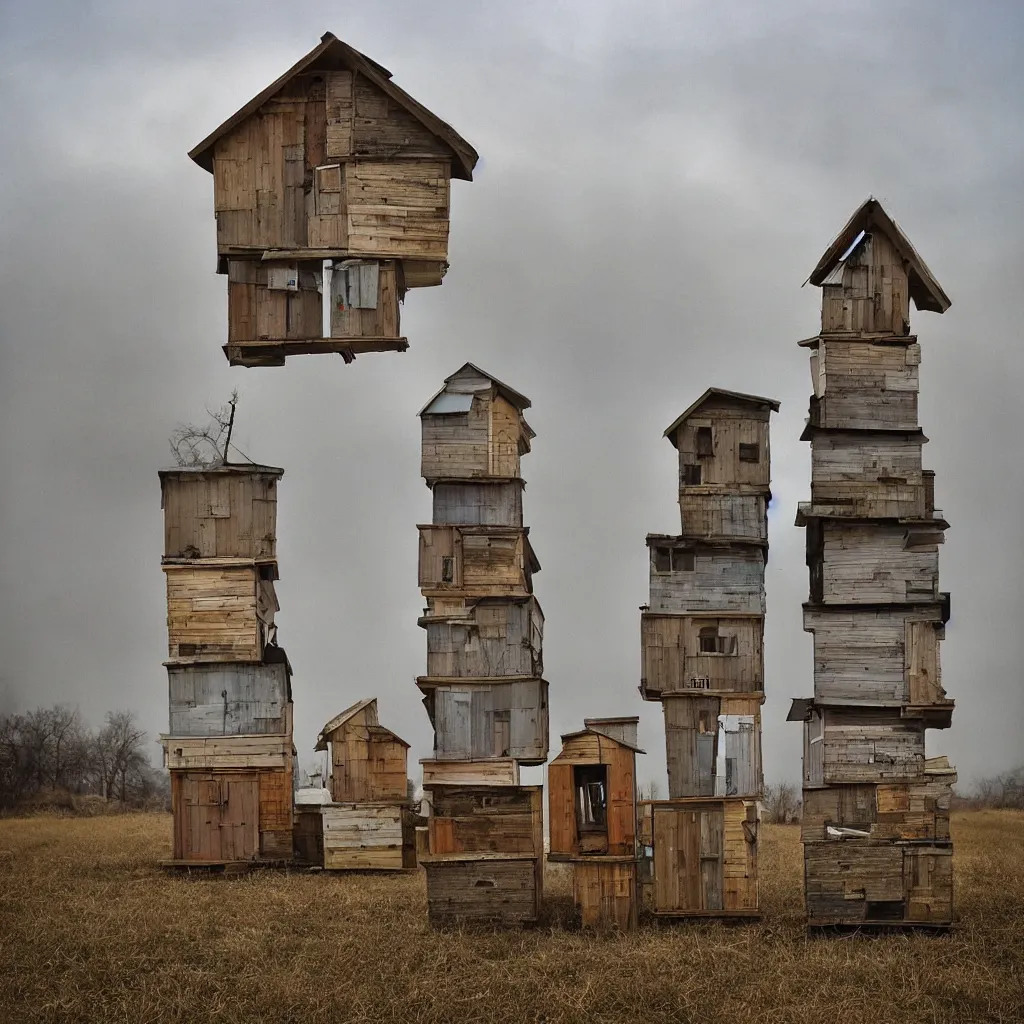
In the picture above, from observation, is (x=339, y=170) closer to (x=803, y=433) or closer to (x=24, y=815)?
(x=803, y=433)

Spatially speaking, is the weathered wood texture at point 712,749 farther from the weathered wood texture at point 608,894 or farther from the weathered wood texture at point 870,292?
the weathered wood texture at point 870,292

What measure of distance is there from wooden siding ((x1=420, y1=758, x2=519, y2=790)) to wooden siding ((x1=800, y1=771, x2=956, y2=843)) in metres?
5.27

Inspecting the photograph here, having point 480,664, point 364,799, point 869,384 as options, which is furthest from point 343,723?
point 869,384

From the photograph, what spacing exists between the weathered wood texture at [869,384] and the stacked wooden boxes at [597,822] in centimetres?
688

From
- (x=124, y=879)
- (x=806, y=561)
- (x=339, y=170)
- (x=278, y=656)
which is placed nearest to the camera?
(x=339, y=170)

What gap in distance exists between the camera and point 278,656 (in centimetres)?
3531

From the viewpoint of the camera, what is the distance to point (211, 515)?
3409 centimetres

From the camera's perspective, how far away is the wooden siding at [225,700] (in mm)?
34688

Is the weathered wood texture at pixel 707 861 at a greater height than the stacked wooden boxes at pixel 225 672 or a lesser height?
lesser

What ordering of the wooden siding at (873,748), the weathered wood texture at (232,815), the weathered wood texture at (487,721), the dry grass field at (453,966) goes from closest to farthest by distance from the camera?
the dry grass field at (453,966) < the wooden siding at (873,748) < the weathered wood texture at (487,721) < the weathered wood texture at (232,815)

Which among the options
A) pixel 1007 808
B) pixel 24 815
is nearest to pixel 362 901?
pixel 24 815

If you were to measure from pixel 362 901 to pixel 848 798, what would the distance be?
32.6 feet

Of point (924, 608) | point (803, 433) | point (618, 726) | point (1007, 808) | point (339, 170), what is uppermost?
point (339, 170)

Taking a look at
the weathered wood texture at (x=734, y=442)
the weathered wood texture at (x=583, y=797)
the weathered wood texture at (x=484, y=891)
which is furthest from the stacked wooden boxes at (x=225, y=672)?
the weathered wood texture at (x=734, y=442)
